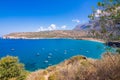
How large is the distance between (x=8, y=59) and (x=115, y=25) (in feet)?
78.0

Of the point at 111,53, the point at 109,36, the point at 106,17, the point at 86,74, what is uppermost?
the point at 106,17

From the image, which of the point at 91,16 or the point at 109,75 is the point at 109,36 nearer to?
the point at 91,16

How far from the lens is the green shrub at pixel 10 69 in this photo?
29672 millimetres

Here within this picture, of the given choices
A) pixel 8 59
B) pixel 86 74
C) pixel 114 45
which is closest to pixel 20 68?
pixel 8 59

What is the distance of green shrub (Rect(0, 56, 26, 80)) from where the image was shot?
29672 mm

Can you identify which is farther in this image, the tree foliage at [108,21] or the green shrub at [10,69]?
the green shrub at [10,69]

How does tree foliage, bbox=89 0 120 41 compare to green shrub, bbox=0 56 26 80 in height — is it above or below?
above

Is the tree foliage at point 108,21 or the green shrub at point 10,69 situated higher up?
the tree foliage at point 108,21

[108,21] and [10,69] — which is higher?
[108,21]

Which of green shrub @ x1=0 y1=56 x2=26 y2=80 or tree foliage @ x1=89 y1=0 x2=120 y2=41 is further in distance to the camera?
green shrub @ x1=0 y1=56 x2=26 y2=80

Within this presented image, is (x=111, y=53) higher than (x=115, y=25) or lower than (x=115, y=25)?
lower

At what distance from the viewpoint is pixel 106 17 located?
900cm

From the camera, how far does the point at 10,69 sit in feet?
98.3

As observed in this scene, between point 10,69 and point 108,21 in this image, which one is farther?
point 10,69
